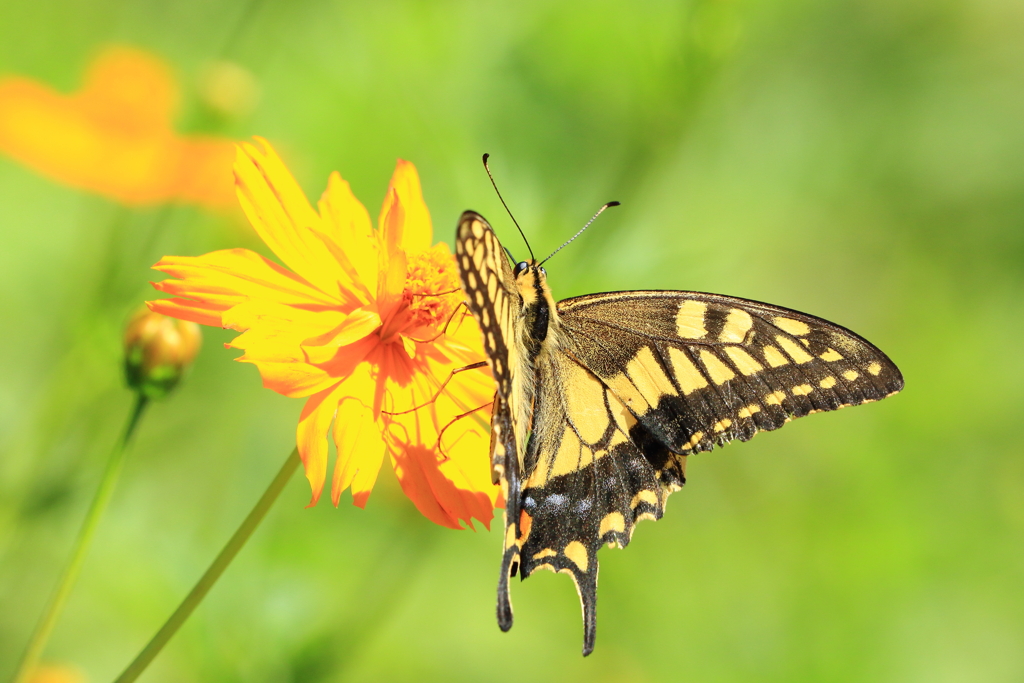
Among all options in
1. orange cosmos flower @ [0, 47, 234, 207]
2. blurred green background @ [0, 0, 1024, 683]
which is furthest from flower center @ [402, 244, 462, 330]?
orange cosmos flower @ [0, 47, 234, 207]

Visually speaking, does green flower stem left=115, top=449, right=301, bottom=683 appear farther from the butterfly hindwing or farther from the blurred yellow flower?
the blurred yellow flower

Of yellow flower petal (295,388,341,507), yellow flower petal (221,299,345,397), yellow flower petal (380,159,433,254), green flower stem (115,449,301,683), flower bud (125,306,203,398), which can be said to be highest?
yellow flower petal (380,159,433,254)

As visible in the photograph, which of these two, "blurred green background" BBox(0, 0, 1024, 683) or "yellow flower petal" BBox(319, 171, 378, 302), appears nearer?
"yellow flower petal" BBox(319, 171, 378, 302)

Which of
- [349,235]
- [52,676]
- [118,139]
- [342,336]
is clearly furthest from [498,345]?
[118,139]

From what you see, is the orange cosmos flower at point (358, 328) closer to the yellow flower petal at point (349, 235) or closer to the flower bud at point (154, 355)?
the yellow flower petal at point (349, 235)

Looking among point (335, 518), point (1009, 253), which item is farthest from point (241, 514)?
point (1009, 253)

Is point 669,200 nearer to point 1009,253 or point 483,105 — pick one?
point 483,105

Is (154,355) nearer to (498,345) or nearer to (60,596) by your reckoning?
(60,596)
